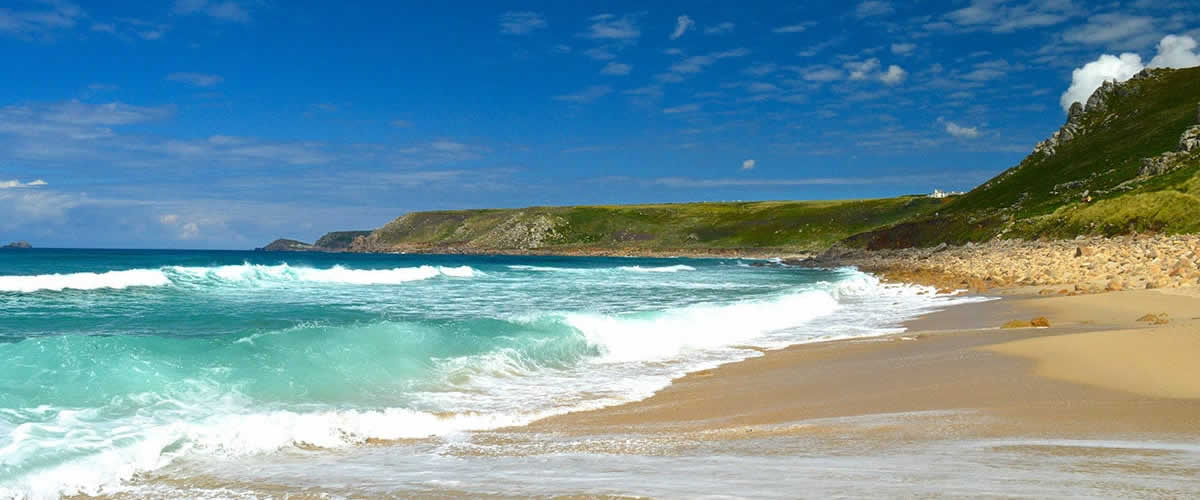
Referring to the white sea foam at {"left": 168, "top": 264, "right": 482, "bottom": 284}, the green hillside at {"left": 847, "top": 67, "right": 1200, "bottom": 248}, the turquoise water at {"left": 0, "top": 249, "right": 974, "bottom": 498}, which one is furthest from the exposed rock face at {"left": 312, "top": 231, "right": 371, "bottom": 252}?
the turquoise water at {"left": 0, "top": 249, "right": 974, "bottom": 498}

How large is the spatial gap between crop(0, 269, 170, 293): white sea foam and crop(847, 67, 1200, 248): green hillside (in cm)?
4608

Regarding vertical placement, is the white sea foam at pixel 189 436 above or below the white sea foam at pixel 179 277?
below

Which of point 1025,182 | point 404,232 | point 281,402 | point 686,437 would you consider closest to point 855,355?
point 686,437

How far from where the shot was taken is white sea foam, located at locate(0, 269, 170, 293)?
2898 centimetres

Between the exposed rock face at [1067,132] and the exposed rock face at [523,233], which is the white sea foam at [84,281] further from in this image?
the exposed rock face at [523,233]

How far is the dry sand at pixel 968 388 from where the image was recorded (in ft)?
21.9

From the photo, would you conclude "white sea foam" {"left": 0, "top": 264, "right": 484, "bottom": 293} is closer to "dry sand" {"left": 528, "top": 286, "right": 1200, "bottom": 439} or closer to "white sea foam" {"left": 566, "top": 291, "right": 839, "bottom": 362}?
"white sea foam" {"left": 566, "top": 291, "right": 839, "bottom": 362}

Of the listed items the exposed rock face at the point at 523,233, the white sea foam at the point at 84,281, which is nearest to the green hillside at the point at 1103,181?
the white sea foam at the point at 84,281

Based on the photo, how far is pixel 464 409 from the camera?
8.91 meters

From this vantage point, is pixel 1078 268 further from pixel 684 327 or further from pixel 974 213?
pixel 974 213

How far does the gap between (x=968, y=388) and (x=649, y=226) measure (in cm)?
14310

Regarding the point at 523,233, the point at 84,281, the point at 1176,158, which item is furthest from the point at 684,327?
the point at 523,233

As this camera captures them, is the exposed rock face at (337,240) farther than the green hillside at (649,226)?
Yes

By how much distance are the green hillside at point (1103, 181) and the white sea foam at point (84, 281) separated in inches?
1814
